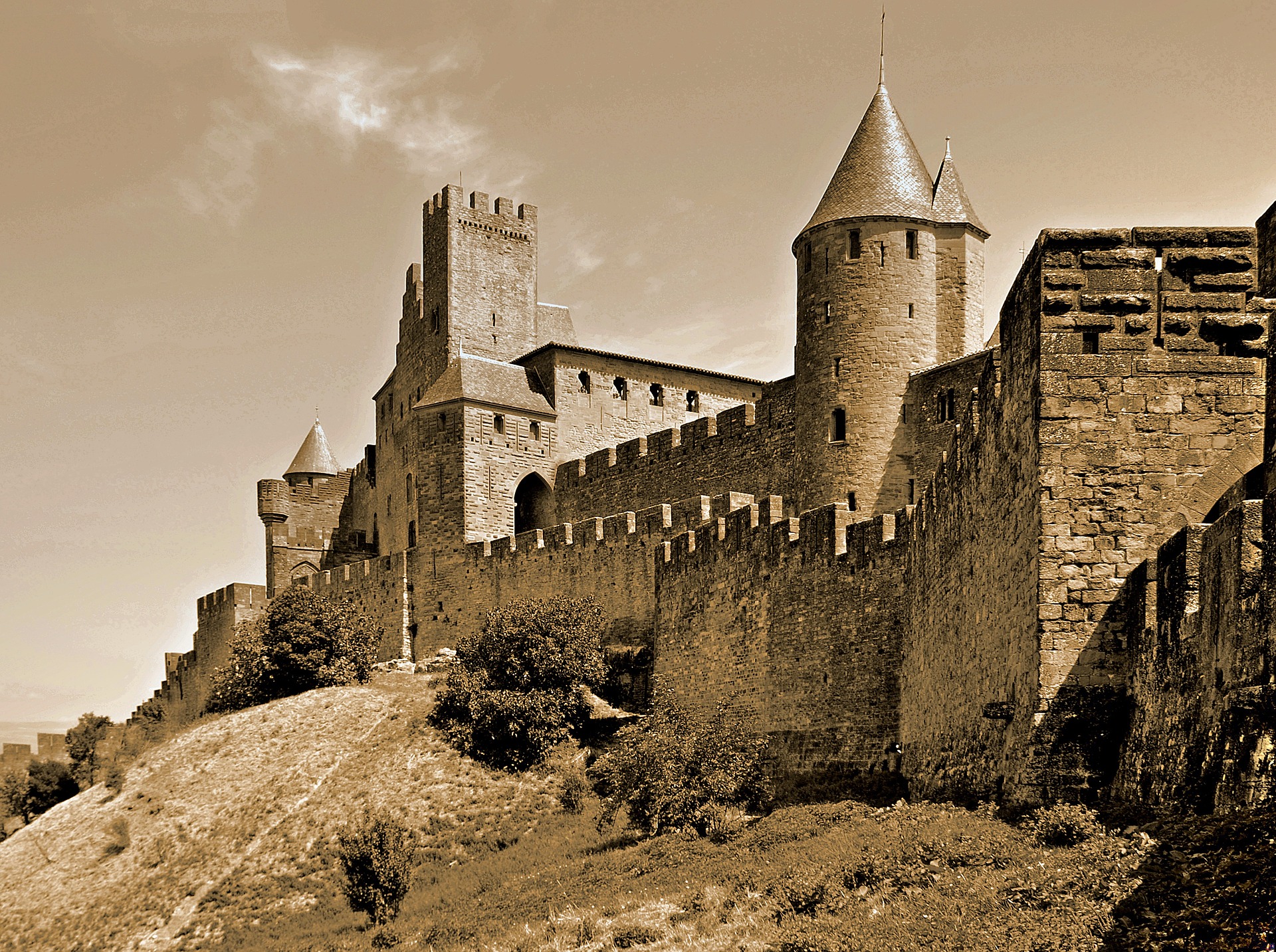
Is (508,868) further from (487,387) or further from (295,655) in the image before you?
(487,387)

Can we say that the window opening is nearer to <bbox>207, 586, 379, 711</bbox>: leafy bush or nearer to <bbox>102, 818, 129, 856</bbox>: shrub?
<bbox>207, 586, 379, 711</bbox>: leafy bush

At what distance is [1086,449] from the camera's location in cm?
1238

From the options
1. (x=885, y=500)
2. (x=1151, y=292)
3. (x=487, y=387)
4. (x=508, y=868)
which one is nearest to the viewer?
(x=1151, y=292)

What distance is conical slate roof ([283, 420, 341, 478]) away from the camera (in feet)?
200

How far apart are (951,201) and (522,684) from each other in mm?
14567

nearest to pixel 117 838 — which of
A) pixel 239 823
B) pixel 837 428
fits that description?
pixel 239 823

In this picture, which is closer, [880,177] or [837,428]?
[837,428]

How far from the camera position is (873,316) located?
3428cm

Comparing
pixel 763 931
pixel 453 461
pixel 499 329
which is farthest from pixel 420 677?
pixel 763 931

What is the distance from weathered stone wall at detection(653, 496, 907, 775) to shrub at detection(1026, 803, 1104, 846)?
11370 mm

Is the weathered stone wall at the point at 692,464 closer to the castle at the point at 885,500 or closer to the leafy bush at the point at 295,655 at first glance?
the castle at the point at 885,500

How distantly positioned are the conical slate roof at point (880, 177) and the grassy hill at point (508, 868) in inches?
556

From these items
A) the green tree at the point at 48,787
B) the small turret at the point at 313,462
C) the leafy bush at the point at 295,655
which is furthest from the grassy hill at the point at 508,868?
the small turret at the point at 313,462

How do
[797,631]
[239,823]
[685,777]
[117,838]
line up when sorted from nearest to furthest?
1. [685,777]
2. [797,631]
3. [239,823]
4. [117,838]
